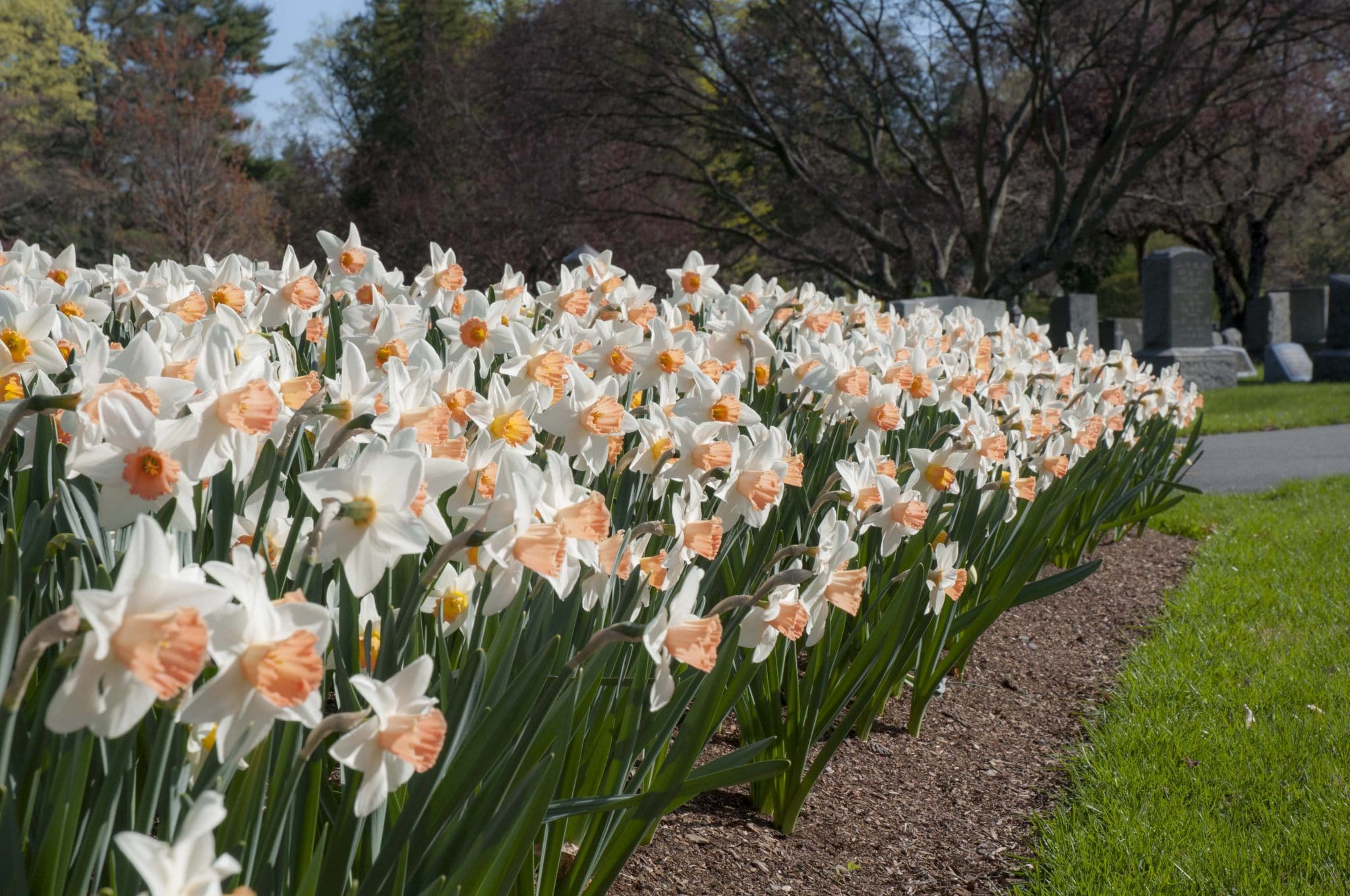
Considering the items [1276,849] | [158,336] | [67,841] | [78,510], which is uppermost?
[158,336]

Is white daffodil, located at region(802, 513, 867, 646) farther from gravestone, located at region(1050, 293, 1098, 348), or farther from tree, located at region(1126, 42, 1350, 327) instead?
tree, located at region(1126, 42, 1350, 327)

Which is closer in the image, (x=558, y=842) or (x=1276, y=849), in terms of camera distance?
(x=558, y=842)

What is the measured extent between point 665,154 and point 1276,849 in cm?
1976

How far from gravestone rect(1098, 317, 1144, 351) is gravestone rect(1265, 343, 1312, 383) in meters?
4.06

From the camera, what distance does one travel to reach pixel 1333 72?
23828 mm

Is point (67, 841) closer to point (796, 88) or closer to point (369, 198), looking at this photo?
point (796, 88)

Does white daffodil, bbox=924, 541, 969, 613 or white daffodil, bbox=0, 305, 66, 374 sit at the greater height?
white daffodil, bbox=0, 305, 66, 374

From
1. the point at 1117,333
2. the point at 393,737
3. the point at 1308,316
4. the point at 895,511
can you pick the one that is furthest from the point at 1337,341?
the point at 393,737

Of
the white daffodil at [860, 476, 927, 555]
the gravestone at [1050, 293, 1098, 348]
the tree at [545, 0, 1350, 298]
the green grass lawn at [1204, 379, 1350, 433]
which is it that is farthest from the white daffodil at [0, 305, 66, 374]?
the gravestone at [1050, 293, 1098, 348]

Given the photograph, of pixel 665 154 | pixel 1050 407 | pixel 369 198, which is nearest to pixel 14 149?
pixel 369 198

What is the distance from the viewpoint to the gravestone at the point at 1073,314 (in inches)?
774

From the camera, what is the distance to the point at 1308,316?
81.7 ft

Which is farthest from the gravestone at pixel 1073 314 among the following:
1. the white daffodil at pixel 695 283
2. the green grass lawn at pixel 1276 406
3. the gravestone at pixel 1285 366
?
the white daffodil at pixel 695 283

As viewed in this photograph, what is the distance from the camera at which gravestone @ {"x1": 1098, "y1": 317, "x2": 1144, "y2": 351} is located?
23422 millimetres
